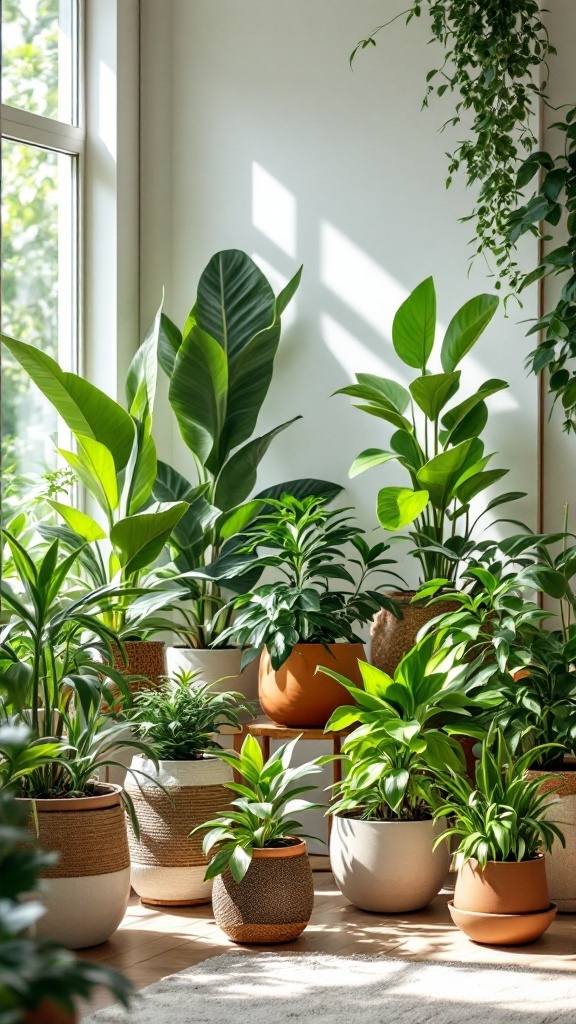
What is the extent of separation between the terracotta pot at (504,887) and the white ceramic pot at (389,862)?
22 cm

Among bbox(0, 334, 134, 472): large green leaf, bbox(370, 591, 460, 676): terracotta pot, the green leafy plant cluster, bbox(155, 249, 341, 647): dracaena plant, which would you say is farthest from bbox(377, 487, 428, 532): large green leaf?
bbox(0, 334, 134, 472): large green leaf

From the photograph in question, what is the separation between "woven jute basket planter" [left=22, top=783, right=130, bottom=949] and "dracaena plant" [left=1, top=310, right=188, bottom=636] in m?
0.80

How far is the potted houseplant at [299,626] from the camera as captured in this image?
3426mm

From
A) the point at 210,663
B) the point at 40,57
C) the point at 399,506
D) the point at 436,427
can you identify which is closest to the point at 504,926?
the point at 399,506

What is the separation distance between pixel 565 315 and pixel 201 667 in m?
1.51

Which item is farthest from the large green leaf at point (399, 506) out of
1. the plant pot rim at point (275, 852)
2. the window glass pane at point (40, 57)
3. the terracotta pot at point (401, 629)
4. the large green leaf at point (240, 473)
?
the window glass pane at point (40, 57)

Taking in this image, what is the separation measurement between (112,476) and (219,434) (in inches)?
18.2

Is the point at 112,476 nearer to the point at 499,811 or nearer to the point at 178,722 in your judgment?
the point at 178,722

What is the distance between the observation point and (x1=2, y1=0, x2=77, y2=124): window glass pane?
3934 mm

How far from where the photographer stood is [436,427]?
3.69 m

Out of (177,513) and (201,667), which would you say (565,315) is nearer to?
(177,513)

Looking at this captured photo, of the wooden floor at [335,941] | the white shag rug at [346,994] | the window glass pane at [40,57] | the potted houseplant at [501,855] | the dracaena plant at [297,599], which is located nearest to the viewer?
the white shag rug at [346,994]

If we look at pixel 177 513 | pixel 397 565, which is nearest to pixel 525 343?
pixel 397 565

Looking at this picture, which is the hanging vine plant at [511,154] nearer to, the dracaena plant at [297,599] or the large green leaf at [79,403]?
→ the dracaena plant at [297,599]
